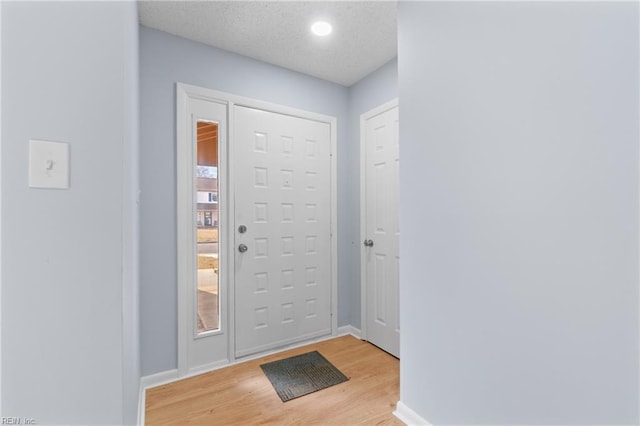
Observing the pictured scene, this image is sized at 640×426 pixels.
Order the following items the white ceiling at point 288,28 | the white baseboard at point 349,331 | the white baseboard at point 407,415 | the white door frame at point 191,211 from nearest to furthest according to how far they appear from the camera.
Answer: the white baseboard at point 407,415
the white ceiling at point 288,28
the white door frame at point 191,211
the white baseboard at point 349,331

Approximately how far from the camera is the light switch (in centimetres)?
75

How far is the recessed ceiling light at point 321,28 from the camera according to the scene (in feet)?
6.71

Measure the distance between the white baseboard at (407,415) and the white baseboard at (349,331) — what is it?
3.77ft

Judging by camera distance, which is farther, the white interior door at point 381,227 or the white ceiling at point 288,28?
the white interior door at point 381,227

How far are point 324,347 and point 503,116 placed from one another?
226 cm

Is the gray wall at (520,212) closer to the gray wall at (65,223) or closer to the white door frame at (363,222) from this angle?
the white door frame at (363,222)

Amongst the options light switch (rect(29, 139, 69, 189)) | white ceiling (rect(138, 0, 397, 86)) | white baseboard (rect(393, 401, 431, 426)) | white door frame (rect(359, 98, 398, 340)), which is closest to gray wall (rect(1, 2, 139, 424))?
light switch (rect(29, 139, 69, 189))

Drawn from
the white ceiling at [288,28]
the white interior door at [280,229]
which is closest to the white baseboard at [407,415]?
the white interior door at [280,229]

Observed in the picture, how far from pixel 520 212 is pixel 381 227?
152 centimetres

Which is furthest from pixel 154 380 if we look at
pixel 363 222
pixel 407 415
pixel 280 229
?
pixel 363 222

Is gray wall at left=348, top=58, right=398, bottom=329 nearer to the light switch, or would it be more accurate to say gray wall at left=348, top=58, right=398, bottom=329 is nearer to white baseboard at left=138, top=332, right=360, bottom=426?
white baseboard at left=138, top=332, right=360, bottom=426

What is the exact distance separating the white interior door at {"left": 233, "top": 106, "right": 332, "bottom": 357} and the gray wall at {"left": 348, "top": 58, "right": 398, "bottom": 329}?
0.80 ft

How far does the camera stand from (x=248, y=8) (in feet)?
6.22

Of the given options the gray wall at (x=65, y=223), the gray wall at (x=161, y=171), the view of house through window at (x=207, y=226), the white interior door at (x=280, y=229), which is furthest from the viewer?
the white interior door at (x=280, y=229)
